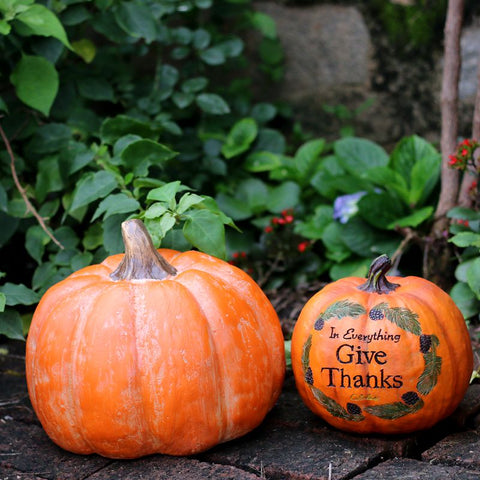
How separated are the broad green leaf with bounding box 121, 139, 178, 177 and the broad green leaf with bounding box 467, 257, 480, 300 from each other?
1.00 metres

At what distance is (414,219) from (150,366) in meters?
1.32

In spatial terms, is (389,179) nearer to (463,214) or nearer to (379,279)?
(463,214)

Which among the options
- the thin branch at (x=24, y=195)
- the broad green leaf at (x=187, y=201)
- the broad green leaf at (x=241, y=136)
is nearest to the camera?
the broad green leaf at (x=187, y=201)

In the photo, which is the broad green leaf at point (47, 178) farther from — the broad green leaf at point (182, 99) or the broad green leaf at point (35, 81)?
the broad green leaf at point (182, 99)

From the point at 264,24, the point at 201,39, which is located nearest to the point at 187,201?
the point at 201,39

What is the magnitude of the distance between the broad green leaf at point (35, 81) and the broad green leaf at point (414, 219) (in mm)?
1287

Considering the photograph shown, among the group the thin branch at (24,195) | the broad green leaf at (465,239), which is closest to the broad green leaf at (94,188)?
the thin branch at (24,195)

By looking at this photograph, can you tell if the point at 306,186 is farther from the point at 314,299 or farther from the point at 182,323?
the point at 182,323

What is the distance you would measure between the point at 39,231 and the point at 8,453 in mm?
861

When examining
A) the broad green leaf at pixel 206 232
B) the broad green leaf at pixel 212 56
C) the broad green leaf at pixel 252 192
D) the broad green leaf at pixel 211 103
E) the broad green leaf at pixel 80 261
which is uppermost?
the broad green leaf at pixel 212 56

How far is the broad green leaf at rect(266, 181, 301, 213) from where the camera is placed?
3.11m

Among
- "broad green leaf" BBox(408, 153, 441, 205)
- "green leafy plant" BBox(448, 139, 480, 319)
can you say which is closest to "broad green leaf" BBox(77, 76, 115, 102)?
A: "broad green leaf" BBox(408, 153, 441, 205)

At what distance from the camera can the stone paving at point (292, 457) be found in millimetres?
1610

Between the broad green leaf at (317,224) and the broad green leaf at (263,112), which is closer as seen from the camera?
the broad green leaf at (317,224)
